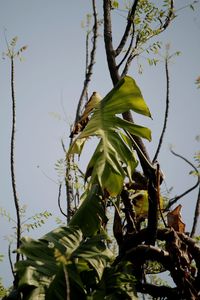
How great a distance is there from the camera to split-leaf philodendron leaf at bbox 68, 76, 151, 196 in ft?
6.49

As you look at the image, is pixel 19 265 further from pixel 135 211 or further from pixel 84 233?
pixel 135 211

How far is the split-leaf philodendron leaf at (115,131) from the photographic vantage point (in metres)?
1.98

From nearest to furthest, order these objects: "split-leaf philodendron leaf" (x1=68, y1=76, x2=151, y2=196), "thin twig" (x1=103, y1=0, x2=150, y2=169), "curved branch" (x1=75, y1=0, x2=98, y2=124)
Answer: "split-leaf philodendron leaf" (x1=68, y1=76, x2=151, y2=196)
"thin twig" (x1=103, y1=0, x2=150, y2=169)
"curved branch" (x1=75, y1=0, x2=98, y2=124)

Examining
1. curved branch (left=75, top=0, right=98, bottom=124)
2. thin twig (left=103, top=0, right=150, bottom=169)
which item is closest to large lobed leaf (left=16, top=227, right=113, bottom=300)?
thin twig (left=103, top=0, right=150, bottom=169)

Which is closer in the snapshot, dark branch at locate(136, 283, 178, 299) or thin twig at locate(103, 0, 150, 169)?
dark branch at locate(136, 283, 178, 299)

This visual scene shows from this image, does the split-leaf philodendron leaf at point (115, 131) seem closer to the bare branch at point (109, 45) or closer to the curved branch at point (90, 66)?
the bare branch at point (109, 45)

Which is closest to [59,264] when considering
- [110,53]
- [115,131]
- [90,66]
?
[115,131]

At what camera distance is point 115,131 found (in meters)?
2.19

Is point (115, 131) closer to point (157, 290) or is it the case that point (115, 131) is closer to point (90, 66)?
point (157, 290)

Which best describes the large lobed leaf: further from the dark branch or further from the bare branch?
the bare branch

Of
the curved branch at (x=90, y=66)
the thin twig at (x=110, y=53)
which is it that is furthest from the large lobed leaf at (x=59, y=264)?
the curved branch at (x=90, y=66)

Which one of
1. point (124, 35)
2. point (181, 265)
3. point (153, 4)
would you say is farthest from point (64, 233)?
point (153, 4)

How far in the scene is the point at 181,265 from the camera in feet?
6.97

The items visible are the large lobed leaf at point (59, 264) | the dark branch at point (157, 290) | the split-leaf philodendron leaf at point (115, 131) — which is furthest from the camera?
the dark branch at point (157, 290)
